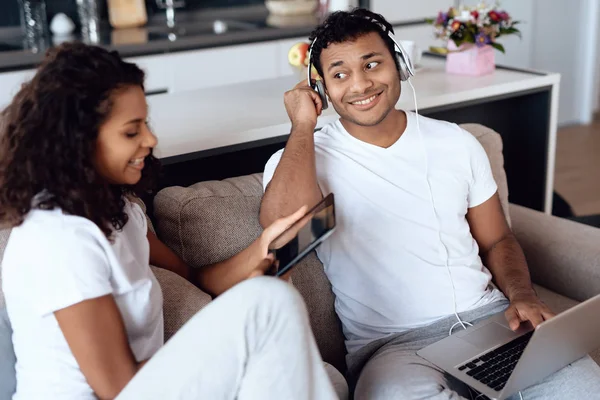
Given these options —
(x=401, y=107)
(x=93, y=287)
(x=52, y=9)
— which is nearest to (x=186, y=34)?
(x=52, y=9)

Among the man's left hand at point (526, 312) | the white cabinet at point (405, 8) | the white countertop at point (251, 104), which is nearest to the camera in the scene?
the man's left hand at point (526, 312)

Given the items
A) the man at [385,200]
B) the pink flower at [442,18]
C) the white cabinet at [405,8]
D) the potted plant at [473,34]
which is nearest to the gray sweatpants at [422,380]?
the man at [385,200]

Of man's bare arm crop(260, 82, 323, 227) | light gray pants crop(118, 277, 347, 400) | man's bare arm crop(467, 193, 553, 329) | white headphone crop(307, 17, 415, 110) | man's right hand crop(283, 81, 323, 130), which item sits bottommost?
man's bare arm crop(467, 193, 553, 329)

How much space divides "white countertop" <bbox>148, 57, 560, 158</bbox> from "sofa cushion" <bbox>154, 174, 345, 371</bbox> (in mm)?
203

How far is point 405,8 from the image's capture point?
4258 millimetres

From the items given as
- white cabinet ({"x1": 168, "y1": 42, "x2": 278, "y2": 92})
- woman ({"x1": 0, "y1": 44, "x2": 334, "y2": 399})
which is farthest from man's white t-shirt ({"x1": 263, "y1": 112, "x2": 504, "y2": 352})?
white cabinet ({"x1": 168, "y1": 42, "x2": 278, "y2": 92})

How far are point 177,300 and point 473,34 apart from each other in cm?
159

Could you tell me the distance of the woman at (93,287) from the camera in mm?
1236

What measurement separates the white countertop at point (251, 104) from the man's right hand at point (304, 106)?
9.8 inches

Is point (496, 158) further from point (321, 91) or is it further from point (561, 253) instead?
point (321, 91)

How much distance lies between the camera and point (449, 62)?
9.05 ft

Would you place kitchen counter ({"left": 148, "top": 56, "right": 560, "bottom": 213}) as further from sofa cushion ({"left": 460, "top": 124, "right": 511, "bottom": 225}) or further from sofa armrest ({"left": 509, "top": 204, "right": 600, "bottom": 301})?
sofa armrest ({"left": 509, "top": 204, "right": 600, "bottom": 301})

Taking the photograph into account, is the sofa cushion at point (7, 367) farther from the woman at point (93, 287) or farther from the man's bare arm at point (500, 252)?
the man's bare arm at point (500, 252)

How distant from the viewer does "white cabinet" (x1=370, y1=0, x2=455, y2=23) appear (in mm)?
4184
